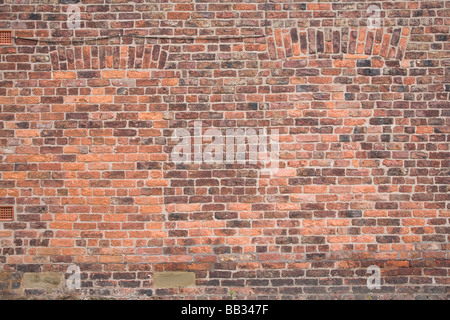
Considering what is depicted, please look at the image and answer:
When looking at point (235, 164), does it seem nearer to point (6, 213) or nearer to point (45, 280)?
point (45, 280)

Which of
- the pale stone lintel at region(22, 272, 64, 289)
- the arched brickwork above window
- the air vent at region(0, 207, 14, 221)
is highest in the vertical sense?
the arched brickwork above window

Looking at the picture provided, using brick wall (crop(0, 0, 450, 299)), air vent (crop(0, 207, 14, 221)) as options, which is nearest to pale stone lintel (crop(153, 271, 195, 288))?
brick wall (crop(0, 0, 450, 299))

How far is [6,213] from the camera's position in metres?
3.46

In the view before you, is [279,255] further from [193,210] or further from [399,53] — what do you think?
[399,53]

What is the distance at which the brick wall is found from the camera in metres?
3.44

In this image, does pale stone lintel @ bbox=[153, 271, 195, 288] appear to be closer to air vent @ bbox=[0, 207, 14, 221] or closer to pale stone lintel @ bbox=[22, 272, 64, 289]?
pale stone lintel @ bbox=[22, 272, 64, 289]

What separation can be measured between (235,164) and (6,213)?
7.58 ft

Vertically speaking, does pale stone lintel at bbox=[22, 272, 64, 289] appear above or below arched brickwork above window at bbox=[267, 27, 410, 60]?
below

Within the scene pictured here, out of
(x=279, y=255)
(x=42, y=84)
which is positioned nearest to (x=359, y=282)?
(x=279, y=255)

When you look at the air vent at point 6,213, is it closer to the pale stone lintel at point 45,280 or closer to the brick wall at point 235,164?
the brick wall at point 235,164

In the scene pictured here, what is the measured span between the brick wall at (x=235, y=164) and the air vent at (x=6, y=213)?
0.06 meters

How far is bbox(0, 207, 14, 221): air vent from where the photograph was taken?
3461 mm

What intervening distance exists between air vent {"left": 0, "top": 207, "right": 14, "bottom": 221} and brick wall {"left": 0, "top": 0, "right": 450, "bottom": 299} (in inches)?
2.2

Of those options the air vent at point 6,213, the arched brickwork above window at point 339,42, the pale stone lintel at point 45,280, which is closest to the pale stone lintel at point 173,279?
the pale stone lintel at point 45,280
